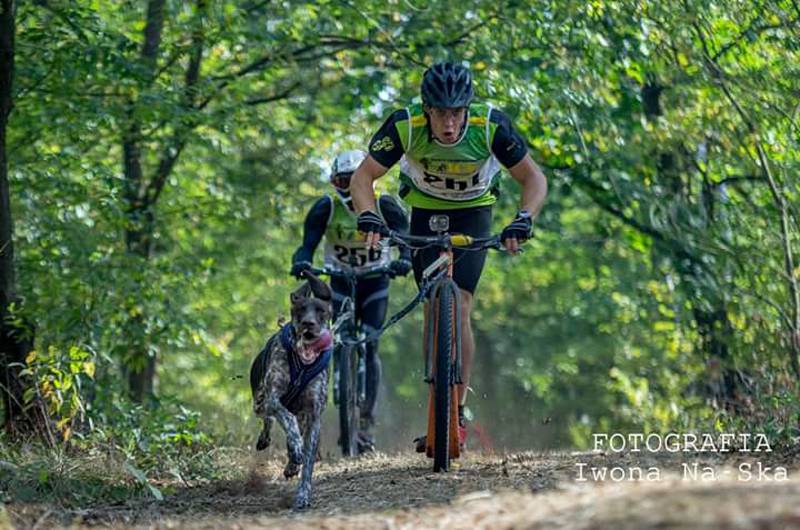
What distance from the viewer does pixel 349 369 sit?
10.4m

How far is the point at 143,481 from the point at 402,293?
17.5m

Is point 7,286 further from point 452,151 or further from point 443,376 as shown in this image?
point 443,376

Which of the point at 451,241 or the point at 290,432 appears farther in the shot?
the point at 451,241

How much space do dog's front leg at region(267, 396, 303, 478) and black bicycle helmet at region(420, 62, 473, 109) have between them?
6.25ft

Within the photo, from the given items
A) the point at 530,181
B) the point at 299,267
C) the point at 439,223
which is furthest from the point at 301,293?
the point at 299,267

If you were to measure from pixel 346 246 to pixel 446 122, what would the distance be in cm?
260

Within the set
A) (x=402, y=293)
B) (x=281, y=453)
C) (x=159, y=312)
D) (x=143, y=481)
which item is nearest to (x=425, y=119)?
(x=143, y=481)

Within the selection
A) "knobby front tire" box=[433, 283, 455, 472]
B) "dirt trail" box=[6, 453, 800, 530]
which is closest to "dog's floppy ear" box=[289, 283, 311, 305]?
"knobby front tire" box=[433, 283, 455, 472]

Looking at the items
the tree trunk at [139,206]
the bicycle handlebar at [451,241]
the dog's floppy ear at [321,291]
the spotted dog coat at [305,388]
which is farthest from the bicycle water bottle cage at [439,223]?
the tree trunk at [139,206]

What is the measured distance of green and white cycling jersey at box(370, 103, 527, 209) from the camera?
8.21 m

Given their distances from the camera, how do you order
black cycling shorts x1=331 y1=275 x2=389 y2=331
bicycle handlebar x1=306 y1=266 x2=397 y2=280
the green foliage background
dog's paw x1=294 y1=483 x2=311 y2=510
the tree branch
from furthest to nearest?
the tree branch → the green foliage background → black cycling shorts x1=331 y1=275 x2=389 y2=331 → bicycle handlebar x1=306 y1=266 x2=397 y2=280 → dog's paw x1=294 y1=483 x2=311 y2=510

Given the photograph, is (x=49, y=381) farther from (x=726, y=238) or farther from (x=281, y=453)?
(x=726, y=238)

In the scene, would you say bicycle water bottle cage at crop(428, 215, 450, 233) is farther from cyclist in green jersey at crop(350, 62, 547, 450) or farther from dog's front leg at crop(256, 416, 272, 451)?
dog's front leg at crop(256, 416, 272, 451)

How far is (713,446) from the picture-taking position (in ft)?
27.7
